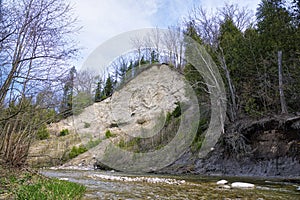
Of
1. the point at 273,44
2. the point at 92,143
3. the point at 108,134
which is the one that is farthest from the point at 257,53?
the point at 92,143

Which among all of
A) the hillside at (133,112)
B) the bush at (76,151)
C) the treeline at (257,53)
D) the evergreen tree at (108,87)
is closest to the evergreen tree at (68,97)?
the treeline at (257,53)

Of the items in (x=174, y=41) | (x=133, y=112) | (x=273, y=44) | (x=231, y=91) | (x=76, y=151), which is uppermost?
(x=174, y=41)

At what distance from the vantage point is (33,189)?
4.20 m

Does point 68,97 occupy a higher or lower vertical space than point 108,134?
lower

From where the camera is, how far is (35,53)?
5336 mm

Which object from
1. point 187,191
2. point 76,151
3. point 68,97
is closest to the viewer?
point 68,97

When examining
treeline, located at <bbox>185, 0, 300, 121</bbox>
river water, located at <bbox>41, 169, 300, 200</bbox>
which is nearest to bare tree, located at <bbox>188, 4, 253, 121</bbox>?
treeline, located at <bbox>185, 0, 300, 121</bbox>

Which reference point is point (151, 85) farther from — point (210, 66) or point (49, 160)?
point (49, 160)

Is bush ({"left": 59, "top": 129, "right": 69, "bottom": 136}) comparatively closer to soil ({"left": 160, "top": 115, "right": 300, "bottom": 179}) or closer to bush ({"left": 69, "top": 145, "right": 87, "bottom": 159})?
bush ({"left": 69, "top": 145, "right": 87, "bottom": 159})

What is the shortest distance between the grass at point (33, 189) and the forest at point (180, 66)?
0.84m

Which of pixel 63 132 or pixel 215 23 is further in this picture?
pixel 63 132

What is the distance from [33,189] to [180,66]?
767 inches

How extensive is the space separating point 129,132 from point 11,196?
2352 cm

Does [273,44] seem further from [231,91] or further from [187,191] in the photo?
[187,191]
